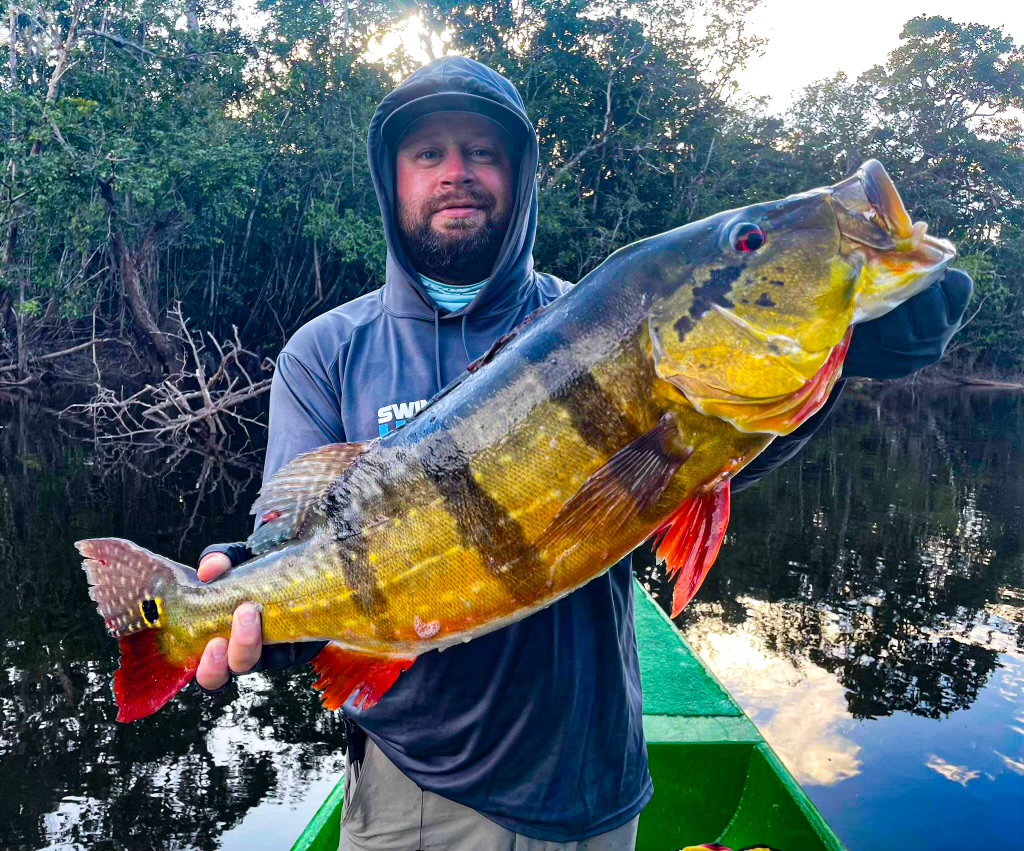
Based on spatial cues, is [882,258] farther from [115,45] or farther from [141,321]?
[115,45]

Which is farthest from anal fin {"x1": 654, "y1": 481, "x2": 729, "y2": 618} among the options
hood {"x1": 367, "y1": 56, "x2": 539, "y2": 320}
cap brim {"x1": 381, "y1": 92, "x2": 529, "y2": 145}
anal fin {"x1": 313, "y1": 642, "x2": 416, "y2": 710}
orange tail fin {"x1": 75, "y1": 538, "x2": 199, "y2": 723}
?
cap brim {"x1": 381, "y1": 92, "x2": 529, "y2": 145}

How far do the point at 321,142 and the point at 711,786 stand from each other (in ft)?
78.3

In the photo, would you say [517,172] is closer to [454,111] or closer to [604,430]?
[454,111]

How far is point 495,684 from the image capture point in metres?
2.41

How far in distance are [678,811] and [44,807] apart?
420cm

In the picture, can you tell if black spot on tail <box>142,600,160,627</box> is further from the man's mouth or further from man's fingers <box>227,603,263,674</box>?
the man's mouth

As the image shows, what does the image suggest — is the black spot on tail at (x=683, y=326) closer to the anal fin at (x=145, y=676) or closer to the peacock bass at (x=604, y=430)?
the peacock bass at (x=604, y=430)

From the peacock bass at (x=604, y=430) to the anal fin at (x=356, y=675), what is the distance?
0.03m

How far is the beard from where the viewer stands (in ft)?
9.73

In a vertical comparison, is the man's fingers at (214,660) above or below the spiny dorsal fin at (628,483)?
below

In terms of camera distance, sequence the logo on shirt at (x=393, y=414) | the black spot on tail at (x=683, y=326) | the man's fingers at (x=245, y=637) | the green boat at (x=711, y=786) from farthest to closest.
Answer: the green boat at (x=711, y=786) → the logo on shirt at (x=393, y=414) → the man's fingers at (x=245, y=637) → the black spot on tail at (x=683, y=326)

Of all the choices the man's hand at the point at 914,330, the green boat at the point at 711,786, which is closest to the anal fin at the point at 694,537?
the man's hand at the point at 914,330

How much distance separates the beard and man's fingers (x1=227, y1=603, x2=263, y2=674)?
4.61ft

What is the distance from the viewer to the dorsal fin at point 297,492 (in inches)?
91.1
